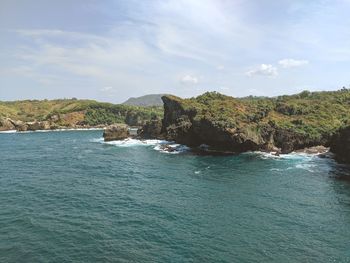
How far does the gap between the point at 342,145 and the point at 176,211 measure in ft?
183

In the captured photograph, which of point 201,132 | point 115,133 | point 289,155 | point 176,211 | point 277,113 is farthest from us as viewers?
point 115,133

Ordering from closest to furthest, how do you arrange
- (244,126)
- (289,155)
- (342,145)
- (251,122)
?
(342,145), (289,155), (244,126), (251,122)

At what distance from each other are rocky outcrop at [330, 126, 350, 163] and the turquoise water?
3464mm

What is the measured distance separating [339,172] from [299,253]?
45.4 m

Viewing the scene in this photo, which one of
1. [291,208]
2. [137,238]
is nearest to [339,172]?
Answer: [291,208]

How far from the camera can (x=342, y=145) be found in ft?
301

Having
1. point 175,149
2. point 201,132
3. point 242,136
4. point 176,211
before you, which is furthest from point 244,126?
point 176,211

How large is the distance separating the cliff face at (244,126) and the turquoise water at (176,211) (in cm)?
1528

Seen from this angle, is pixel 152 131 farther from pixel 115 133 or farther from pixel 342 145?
pixel 342 145

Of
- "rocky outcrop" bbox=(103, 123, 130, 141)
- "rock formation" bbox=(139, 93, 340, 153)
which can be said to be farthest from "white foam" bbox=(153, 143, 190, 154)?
"rocky outcrop" bbox=(103, 123, 130, 141)

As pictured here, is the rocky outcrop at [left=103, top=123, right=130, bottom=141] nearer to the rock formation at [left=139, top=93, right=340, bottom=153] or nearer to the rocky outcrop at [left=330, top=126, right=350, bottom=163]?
the rock formation at [left=139, top=93, right=340, bottom=153]

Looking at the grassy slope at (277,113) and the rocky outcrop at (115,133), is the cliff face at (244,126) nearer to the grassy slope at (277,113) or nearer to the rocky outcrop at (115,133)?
the grassy slope at (277,113)

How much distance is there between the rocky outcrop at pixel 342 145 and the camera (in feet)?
294

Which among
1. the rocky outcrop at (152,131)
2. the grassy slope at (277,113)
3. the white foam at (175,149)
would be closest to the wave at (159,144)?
the white foam at (175,149)
